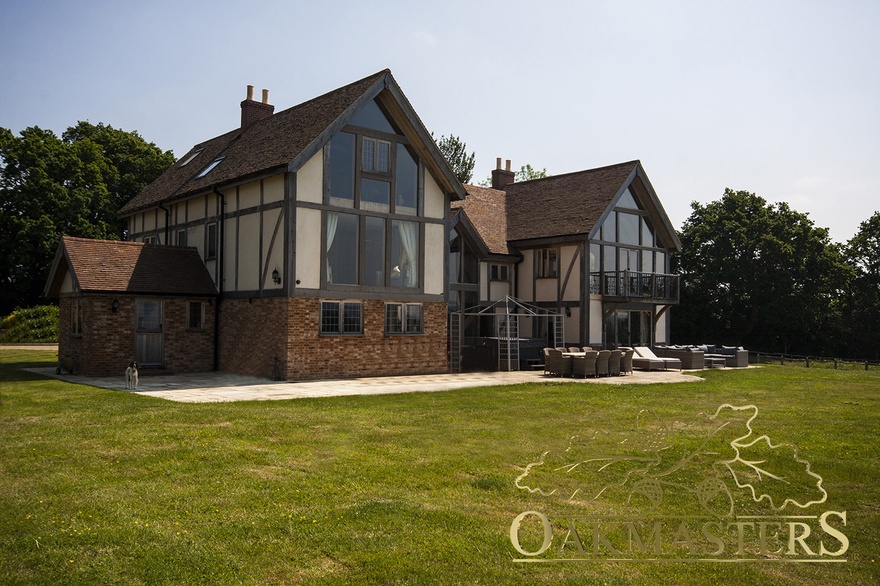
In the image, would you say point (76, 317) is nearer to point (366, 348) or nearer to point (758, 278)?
point (366, 348)

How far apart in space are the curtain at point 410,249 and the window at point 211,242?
5833 millimetres

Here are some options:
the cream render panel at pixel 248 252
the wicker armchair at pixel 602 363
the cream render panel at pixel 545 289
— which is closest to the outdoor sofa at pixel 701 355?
the cream render panel at pixel 545 289

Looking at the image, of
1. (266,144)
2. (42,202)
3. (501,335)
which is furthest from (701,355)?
(42,202)

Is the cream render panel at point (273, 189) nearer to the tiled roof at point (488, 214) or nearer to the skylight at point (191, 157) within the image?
the tiled roof at point (488, 214)

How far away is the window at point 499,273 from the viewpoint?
98.8 ft

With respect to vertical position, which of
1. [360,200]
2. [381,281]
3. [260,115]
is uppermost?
[260,115]

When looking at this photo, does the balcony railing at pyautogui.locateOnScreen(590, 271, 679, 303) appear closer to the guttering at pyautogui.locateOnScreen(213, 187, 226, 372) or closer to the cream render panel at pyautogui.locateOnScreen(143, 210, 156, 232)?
the guttering at pyautogui.locateOnScreen(213, 187, 226, 372)

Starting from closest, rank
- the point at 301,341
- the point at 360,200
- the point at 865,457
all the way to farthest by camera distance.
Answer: the point at 865,457 → the point at 301,341 → the point at 360,200

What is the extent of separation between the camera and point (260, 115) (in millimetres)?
27609

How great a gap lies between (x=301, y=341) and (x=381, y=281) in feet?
10.8

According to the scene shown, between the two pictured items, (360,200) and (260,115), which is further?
(260,115)

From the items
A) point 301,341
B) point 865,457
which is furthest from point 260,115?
point 865,457

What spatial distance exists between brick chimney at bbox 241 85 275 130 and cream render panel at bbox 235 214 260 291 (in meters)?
6.88

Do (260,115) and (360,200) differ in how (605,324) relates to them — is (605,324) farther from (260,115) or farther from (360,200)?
(260,115)
